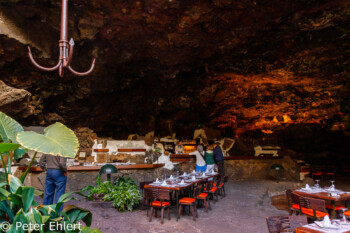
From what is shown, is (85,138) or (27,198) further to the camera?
(85,138)

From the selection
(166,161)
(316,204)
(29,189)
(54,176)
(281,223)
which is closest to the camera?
(29,189)

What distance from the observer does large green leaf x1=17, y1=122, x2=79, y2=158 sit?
2.06 meters

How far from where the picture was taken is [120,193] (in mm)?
6480

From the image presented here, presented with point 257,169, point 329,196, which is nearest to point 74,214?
point 329,196

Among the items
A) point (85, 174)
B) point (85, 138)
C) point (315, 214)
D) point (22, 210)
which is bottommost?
point (315, 214)

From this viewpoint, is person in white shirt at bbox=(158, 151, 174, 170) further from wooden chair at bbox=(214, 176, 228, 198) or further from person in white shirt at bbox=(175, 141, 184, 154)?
wooden chair at bbox=(214, 176, 228, 198)

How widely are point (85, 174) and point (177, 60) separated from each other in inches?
197

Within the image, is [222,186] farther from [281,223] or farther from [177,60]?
[281,223]

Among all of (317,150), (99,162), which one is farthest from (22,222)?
(317,150)

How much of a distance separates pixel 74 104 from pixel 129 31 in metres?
4.13

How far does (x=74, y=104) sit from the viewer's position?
9.85m

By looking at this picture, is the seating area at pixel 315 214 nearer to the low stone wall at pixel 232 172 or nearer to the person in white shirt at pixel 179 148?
the low stone wall at pixel 232 172

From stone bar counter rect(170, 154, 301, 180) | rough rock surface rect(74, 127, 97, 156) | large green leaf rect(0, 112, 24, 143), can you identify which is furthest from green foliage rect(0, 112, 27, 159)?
stone bar counter rect(170, 154, 301, 180)

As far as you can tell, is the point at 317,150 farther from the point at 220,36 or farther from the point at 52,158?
the point at 52,158
